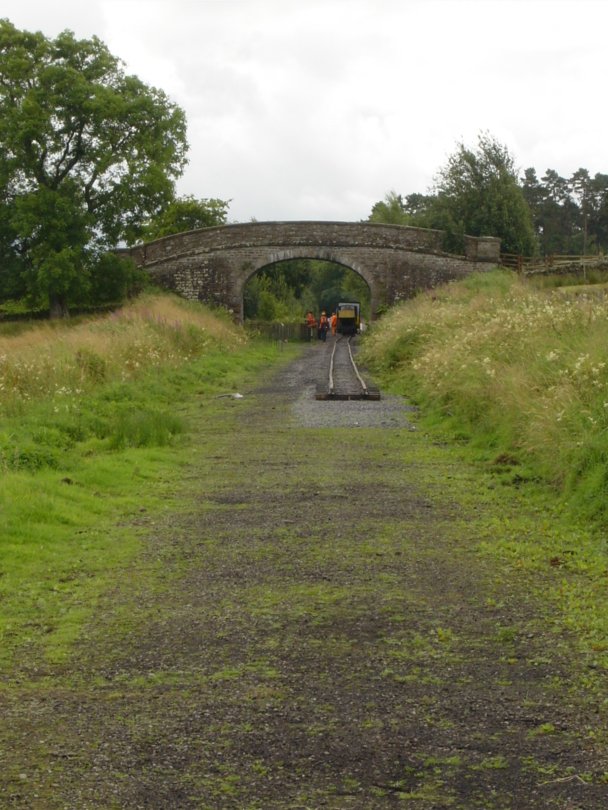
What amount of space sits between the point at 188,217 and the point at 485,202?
20633 millimetres

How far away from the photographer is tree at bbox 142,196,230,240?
6525 centimetres

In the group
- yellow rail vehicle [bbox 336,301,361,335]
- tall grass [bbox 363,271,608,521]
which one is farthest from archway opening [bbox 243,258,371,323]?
tall grass [bbox 363,271,608,521]

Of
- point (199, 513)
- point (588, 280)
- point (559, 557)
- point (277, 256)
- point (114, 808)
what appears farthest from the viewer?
point (277, 256)

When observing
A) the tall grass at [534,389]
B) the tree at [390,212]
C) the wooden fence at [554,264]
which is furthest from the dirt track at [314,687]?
the tree at [390,212]

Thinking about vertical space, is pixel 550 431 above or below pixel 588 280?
below

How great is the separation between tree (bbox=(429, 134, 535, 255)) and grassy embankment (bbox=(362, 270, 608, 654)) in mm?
35038

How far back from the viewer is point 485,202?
178 feet

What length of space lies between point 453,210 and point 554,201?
147 feet

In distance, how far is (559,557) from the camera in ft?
23.8

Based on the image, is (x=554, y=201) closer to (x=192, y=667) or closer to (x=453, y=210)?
(x=453, y=210)

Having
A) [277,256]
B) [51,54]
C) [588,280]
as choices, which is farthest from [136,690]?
[277,256]

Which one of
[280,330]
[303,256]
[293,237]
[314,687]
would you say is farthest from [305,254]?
[314,687]

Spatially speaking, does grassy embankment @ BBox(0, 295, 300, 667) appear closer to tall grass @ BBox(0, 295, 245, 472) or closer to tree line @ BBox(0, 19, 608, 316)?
tall grass @ BBox(0, 295, 245, 472)

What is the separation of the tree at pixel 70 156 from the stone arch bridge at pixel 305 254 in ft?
13.2
